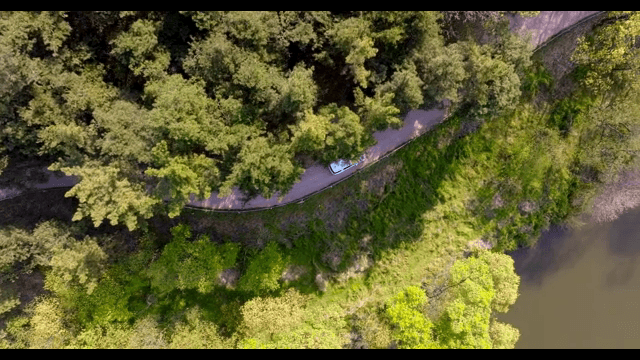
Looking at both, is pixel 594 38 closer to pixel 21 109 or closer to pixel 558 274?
pixel 558 274

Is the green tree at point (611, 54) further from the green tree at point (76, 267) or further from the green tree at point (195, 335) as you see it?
the green tree at point (76, 267)

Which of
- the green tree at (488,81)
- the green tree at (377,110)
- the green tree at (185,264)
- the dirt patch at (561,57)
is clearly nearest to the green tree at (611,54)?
the dirt patch at (561,57)

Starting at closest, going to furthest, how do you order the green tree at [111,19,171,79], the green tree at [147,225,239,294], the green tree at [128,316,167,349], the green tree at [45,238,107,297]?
the green tree at [111,19,171,79], the green tree at [45,238,107,297], the green tree at [147,225,239,294], the green tree at [128,316,167,349]

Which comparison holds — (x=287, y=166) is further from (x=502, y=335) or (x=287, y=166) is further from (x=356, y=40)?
(x=502, y=335)

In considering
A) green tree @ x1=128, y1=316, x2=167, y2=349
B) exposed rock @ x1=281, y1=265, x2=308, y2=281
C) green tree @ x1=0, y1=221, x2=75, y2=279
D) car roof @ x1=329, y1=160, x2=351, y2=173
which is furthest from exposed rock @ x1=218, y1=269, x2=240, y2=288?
car roof @ x1=329, y1=160, x2=351, y2=173

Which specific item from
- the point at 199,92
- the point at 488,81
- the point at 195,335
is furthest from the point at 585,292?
the point at 199,92

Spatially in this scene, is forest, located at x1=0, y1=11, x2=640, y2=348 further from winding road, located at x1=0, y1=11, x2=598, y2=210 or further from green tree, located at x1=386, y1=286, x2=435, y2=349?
winding road, located at x1=0, y1=11, x2=598, y2=210
